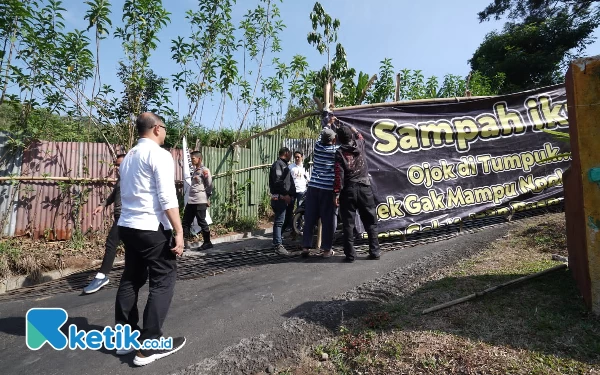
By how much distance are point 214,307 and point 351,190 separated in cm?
240

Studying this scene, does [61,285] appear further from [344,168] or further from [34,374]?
[344,168]

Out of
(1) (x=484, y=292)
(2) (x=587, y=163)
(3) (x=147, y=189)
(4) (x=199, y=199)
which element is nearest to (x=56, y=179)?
(4) (x=199, y=199)

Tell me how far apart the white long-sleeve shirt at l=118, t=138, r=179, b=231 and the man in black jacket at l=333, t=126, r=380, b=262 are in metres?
2.64

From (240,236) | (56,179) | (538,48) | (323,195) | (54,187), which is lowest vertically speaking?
(240,236)

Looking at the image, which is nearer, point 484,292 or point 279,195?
point 484,292

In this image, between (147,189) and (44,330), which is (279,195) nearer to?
(147,189)

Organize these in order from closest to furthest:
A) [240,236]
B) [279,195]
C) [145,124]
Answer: [145,124], [279,195], [240,236]

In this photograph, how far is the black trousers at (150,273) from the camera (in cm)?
277

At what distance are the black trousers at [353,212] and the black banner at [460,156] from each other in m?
0.61

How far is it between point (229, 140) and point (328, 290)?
301 inches

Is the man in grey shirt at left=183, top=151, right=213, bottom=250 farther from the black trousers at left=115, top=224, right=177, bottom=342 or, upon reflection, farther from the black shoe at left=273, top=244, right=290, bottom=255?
the black trousers at left=115, top=224, right=177, bottom=342

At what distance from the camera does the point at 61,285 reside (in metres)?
5.02

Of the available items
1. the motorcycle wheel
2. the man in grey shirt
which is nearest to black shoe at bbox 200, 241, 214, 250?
the man in grey shirt

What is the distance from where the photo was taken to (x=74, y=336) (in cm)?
320
